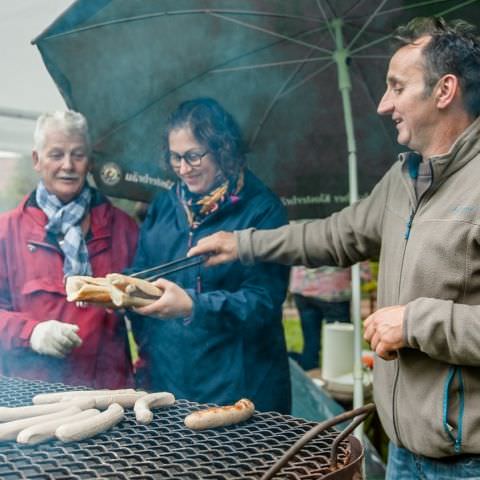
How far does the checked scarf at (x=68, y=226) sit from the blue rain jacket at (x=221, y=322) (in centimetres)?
28

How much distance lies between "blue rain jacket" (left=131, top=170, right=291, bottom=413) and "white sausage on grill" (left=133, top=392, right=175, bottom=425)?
2.22 ft

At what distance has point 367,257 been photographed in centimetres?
266

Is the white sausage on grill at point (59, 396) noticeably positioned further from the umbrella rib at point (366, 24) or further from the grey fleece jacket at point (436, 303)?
the umbrella rib at point (366, 24)

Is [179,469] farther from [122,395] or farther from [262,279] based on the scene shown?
[262,279]

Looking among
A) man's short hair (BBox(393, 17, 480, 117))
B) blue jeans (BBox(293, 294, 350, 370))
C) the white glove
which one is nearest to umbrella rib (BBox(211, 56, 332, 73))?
man's short hair (BBox(393, 17, 480, 117))

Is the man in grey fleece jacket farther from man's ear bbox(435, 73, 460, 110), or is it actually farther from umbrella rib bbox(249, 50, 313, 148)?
umbrella rib bbox(249, 50, 313, 148)

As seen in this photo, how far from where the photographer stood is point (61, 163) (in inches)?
116

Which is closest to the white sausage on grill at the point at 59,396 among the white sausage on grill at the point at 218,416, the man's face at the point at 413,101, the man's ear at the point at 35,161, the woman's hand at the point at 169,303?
the white sausage on grill at the point at 218,416

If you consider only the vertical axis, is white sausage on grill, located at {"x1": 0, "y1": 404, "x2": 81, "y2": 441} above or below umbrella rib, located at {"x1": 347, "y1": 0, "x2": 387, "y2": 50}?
below

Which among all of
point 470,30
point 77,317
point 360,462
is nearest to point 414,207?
point 470,30

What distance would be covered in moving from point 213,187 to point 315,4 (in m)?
0.94

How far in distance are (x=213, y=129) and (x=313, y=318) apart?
73.6 inches

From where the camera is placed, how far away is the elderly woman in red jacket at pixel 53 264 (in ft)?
9.41

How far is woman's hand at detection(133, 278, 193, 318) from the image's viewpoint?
2.66 m
